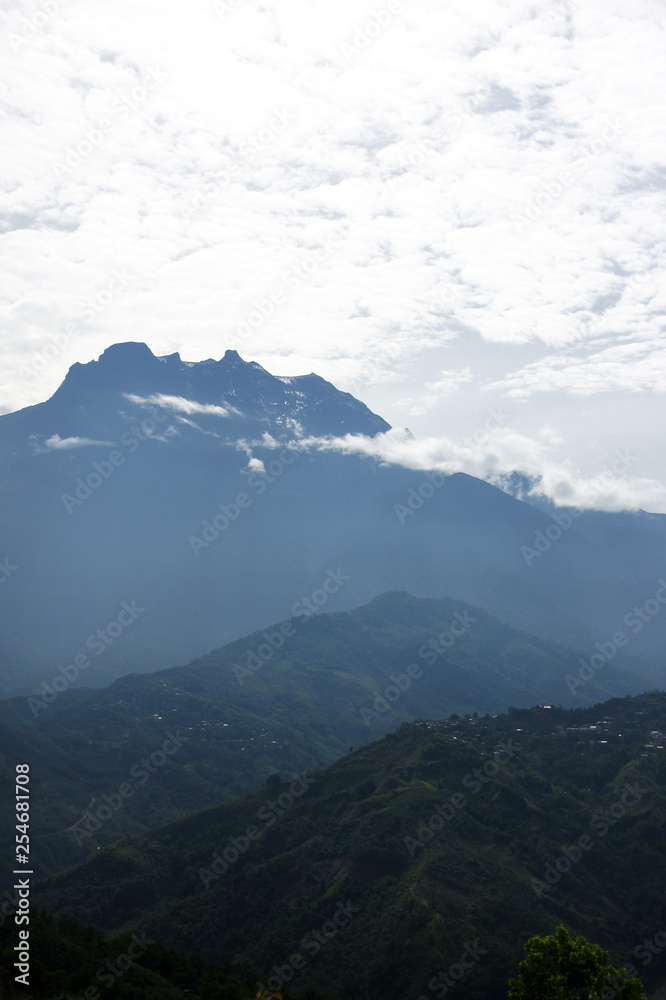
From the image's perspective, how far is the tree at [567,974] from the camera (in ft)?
134

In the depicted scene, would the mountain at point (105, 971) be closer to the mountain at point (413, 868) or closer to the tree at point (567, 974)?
the mountain at point (413, 868)

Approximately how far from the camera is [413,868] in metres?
90.1

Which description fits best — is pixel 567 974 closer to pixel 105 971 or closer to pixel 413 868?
pixel 105 971

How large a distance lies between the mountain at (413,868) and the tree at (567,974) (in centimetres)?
2851

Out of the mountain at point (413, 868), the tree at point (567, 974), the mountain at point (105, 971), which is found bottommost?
the mountain at point (413, 868)

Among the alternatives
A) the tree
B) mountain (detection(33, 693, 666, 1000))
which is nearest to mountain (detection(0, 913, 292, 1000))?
mountain (detection(33, 693, 666, 1000))

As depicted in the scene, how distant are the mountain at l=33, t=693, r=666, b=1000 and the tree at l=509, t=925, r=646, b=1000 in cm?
2851

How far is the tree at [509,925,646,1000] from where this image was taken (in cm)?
4091

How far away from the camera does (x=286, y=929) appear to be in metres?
84.5

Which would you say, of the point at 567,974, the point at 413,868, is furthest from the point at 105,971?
the point at 567,974

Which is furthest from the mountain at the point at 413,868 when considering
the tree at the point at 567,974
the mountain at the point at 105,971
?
the tree at the point at 567,974

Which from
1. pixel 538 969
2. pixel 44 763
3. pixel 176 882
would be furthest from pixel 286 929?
pixel 44 763

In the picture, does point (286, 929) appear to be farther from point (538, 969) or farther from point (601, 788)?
point (601, 788)

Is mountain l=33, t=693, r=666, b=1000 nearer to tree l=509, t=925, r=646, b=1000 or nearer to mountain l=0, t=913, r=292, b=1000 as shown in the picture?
mountain l=0, t=913, r=292, b=1000
